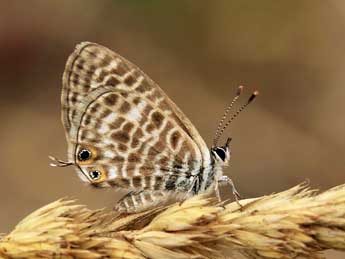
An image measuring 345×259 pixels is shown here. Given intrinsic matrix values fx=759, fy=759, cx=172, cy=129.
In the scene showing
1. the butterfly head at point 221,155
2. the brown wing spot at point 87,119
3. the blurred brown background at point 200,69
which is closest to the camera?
the brown wing spot at point 87,119

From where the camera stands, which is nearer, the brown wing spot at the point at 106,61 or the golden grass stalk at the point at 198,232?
the golden grass stalk at the point at 198,232

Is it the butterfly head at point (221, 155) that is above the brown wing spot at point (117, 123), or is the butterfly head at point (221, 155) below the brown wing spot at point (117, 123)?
below

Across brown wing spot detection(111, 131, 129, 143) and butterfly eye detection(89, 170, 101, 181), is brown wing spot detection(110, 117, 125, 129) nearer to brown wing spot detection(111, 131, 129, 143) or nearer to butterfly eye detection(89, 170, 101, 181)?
brown wing spot detection(111, 131, 129, 143)

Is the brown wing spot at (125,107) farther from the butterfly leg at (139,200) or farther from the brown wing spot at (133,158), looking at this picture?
the butterfly leg at (139,200)

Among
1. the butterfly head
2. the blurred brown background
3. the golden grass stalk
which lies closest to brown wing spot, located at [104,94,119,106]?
the butterfly head

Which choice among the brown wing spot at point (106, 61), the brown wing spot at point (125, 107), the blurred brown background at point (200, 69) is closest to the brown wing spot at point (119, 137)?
the brown wing spot at point (125, 107)

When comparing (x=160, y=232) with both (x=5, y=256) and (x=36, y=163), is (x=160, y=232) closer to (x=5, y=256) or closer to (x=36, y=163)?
(x=5, y=256)

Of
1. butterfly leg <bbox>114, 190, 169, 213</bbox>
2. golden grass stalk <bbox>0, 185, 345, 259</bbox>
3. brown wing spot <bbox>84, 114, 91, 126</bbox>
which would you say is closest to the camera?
golden grass stalk <bbox>0, 185, 345, 259</bbox>

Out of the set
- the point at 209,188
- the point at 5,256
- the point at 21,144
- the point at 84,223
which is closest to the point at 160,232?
the point at 84,223
